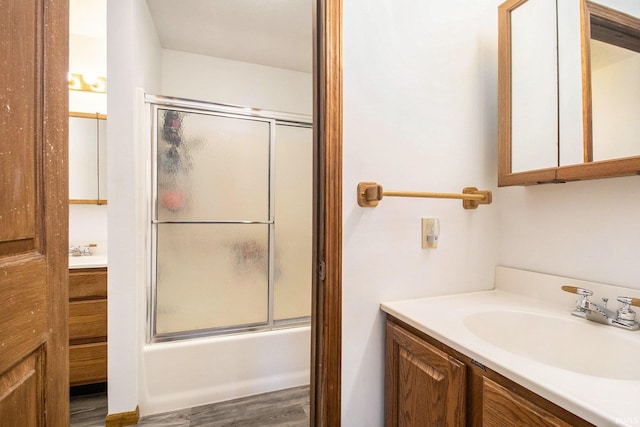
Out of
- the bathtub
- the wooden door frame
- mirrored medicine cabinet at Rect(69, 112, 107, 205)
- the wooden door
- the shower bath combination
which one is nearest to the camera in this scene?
the wooden door

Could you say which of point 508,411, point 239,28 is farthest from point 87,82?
point 508,411

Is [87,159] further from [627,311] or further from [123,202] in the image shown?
[627,311]

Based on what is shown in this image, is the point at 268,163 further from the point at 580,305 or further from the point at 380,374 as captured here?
the point at 580,305

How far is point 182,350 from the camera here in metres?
1.74

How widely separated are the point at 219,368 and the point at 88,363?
0.82 meters

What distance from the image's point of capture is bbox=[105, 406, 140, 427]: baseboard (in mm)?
1525

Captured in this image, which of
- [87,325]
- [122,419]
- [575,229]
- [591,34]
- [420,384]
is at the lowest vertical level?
[122,419]

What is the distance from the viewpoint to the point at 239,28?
6.81 ft

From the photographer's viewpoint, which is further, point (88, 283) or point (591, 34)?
point (88, 283)

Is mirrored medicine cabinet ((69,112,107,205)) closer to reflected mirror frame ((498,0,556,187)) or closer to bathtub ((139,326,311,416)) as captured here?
bathtub ((139,326,311,416))

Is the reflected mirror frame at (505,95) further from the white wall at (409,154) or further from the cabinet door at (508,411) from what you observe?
the cabinet door at (508,411)

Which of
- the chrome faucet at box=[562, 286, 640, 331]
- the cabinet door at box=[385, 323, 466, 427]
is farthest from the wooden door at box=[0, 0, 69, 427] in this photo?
the chrome faucet at box=[562, 286, 640, 331]

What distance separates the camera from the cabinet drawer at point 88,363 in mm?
1742

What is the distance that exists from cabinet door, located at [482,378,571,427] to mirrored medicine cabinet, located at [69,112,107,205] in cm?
262
